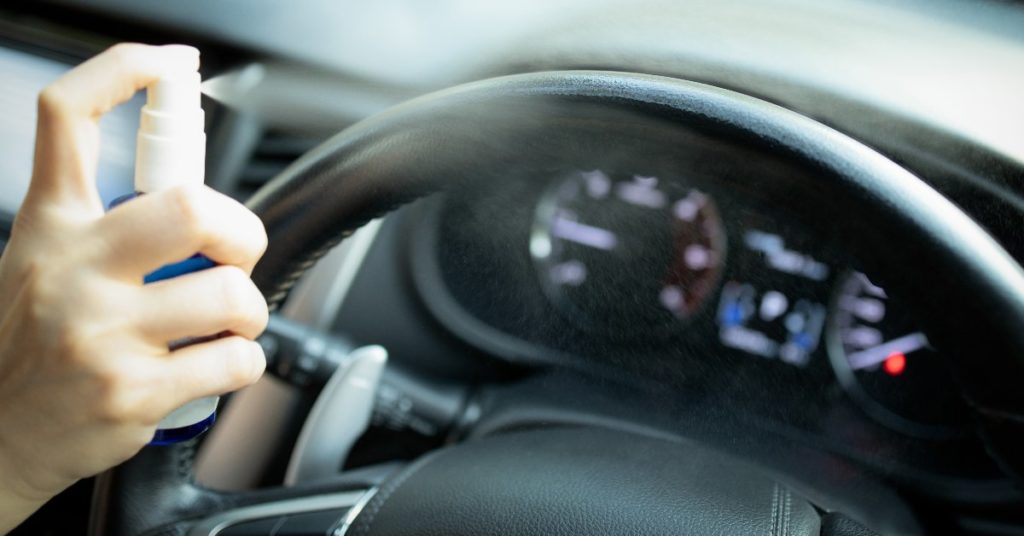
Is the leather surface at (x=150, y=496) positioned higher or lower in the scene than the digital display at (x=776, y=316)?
lower

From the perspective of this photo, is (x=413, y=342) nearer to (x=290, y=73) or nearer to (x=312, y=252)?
(x=290, y=73)

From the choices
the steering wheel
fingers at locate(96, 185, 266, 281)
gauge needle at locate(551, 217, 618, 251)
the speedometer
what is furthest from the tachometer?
fingers at locate(96, 185, 266, 281)

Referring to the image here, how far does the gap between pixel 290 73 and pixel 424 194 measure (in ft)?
2.33

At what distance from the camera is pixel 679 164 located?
0.41 m

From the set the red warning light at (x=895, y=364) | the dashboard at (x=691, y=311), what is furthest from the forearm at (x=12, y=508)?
the red warning light at (x=895, y=364)

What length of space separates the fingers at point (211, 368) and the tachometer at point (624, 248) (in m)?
0.75

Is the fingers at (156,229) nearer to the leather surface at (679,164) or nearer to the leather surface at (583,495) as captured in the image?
the leather surface at (679,164)

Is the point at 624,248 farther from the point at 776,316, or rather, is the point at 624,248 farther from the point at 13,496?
the point at 13,496

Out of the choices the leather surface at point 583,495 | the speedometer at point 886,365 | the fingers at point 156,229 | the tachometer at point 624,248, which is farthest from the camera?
the tachometer at point 624,248

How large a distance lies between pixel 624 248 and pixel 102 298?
862 millimetres

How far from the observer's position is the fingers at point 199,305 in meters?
0.37

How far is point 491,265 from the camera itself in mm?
1282

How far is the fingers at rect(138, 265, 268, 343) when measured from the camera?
Result: 1.20 ft

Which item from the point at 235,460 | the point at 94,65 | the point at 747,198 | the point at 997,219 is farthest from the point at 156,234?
the point at 235,460
